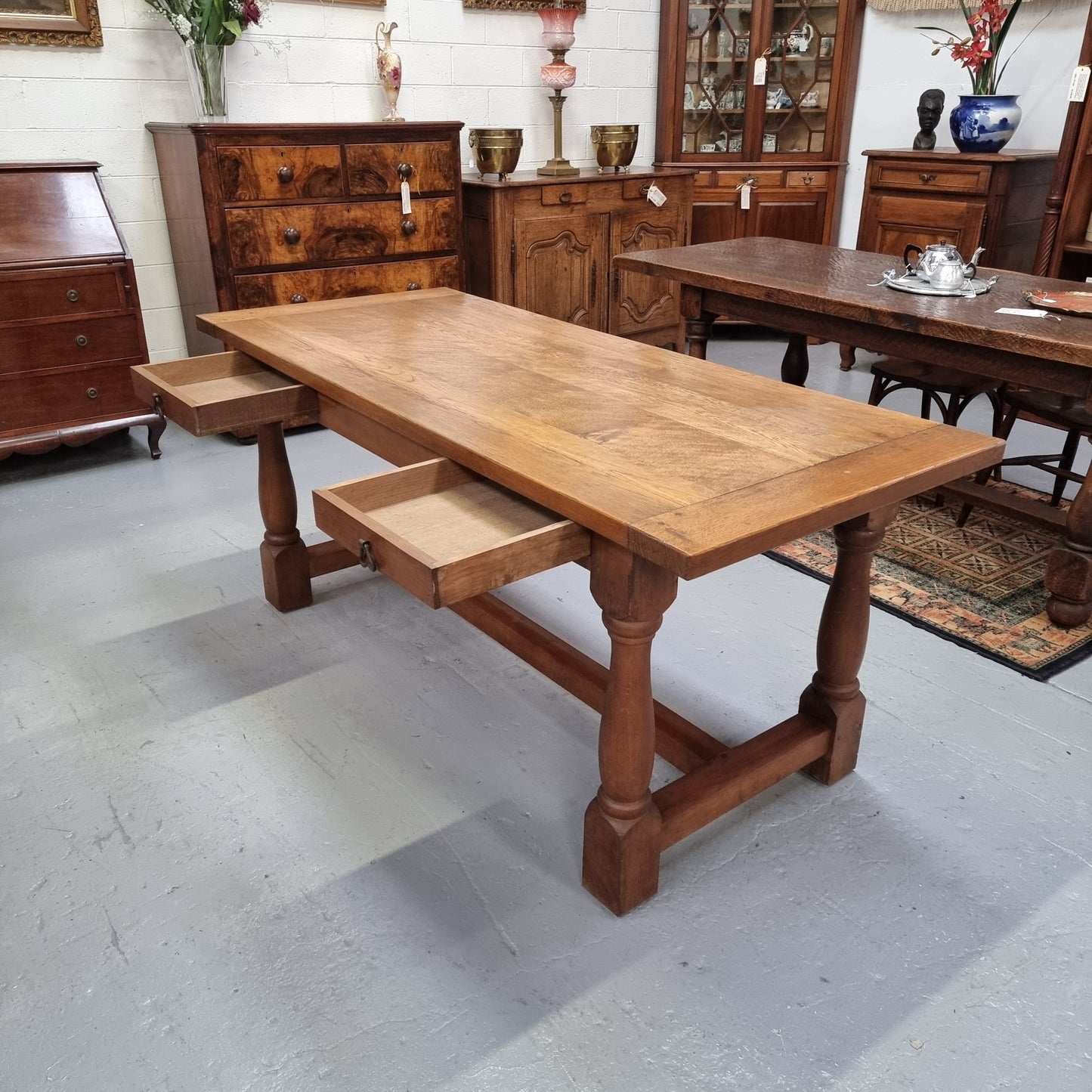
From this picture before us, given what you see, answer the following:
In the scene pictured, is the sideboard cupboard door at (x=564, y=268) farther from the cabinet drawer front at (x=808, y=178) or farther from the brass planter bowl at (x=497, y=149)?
the cabinet drawer front at (x=808, y=178)

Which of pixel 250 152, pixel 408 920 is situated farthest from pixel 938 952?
pixel 250 152

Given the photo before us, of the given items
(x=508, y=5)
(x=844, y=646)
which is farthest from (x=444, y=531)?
(x=508, y=5)

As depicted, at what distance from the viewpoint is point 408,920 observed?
1.62 metres

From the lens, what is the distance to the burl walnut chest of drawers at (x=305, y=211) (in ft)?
11.6

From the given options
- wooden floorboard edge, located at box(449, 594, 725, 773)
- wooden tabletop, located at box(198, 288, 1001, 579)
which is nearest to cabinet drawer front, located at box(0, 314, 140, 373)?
wooden tabletop, located at box(198, 288, 1001, 579)

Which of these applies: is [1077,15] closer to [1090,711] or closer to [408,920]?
[1090,711]

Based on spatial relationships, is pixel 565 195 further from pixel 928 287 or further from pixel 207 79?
pixel 928 287

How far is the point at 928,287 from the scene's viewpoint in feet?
9.11

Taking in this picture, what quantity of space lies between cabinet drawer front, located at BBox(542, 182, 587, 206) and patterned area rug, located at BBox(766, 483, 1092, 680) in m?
2.04

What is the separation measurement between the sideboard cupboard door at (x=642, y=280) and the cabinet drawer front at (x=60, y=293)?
2.21 metres

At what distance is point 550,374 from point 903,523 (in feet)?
5.44

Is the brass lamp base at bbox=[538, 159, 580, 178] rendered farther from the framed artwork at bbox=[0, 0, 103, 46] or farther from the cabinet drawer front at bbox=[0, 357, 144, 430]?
the cabinet drawer front at bbox=[0, 357, 144, 430]

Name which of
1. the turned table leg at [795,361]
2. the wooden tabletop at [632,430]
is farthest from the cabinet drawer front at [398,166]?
the wooden tabletop at [632,430]

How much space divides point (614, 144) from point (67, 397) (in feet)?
8.63
